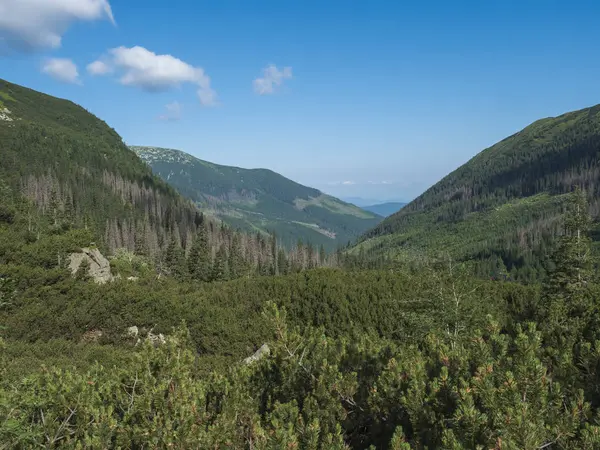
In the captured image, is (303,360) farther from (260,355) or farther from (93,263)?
(93,263)

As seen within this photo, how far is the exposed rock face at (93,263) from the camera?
43.9 meters

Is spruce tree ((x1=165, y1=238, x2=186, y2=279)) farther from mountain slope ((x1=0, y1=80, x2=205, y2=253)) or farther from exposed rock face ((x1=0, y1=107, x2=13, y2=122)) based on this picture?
exposed rock face ((x1=0, y1=107, x2=13, y2=122))

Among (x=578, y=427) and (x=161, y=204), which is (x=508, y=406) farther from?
(x=161, y=204)

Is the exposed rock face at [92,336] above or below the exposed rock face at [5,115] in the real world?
below

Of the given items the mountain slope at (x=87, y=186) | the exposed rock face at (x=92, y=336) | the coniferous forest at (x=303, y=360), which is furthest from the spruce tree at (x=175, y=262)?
the exposed rock face at (x=92, y=336)

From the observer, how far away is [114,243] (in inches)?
4547

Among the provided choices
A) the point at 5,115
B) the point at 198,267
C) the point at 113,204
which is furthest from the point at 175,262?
the point at 5,115

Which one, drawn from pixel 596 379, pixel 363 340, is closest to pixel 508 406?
pixel 596 379

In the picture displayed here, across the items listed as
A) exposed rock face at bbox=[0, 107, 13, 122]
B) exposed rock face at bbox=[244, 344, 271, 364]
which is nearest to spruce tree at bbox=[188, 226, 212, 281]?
exposed rock face at bbox=[244, 344, 271, 364]

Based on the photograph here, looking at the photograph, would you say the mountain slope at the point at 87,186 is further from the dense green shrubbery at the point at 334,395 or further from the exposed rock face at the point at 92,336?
the dense green shrubbery at the point at 334,395

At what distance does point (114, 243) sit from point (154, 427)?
402 ft

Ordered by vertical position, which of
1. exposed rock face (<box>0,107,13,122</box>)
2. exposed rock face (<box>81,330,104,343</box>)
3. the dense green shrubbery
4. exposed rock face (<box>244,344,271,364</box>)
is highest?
exposed rock face (<box>0,107,13,122</box>)

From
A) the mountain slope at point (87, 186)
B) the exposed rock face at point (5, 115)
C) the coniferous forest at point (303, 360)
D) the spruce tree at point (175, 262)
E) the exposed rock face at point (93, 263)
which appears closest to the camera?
the coniferous forest at point (303, 360)

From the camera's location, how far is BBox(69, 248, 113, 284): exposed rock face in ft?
144
